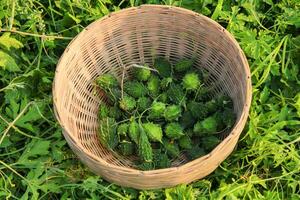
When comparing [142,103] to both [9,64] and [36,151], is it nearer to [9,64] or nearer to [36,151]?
[36,151]

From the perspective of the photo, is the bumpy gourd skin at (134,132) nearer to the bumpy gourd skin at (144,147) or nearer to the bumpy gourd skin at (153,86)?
the bumpy gourd skin at (144,147)

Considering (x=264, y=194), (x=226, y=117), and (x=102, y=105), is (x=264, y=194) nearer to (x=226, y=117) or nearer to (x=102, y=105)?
(x=226, y=117)

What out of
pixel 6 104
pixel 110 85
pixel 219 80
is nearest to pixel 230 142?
pixel 219 80

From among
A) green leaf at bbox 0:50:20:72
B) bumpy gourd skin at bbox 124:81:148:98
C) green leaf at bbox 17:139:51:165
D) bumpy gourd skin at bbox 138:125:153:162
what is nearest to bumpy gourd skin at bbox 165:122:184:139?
bumpy gourd skin at bbox 138:125:153:162

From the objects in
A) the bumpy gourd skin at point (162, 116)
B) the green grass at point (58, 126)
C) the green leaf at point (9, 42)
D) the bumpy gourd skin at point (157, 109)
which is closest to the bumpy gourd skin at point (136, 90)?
the bumpy gourd skin at point (162, 116)

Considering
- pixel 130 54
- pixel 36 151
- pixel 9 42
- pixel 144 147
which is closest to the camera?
pixel 144 147

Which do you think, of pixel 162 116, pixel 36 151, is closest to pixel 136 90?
pixel 162 116

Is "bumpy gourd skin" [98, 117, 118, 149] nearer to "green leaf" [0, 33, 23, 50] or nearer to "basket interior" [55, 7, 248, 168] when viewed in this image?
"basket interior" [55, 7, 248, 168]
